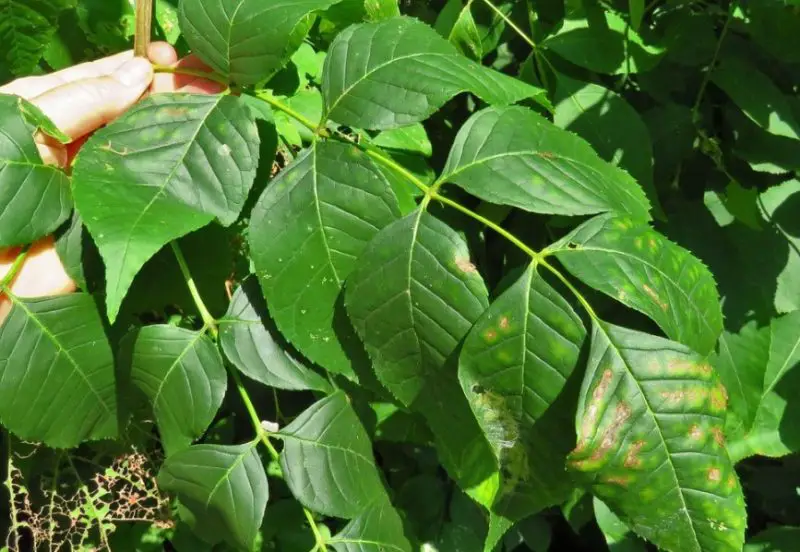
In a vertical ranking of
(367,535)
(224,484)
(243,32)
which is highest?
(243,32)

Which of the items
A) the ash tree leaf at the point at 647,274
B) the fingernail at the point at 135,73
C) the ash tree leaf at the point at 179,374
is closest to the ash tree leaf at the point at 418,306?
the ash tree leaf at the point at 647,274

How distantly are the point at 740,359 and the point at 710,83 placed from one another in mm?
600

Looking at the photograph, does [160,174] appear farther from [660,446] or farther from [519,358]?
[660,446]

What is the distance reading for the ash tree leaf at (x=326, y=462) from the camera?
1146 mm

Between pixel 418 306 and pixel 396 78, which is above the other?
pixel 396 78

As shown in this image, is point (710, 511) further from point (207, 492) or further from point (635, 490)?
point (207, 492)

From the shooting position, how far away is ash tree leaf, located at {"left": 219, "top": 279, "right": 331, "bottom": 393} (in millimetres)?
1114

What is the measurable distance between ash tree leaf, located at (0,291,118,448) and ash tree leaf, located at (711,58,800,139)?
47.9 inches

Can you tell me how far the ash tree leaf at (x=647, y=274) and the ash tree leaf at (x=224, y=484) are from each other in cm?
57

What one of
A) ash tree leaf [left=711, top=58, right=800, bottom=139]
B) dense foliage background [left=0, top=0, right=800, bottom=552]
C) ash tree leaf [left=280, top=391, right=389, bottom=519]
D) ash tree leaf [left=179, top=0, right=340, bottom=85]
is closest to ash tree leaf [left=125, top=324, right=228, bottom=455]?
dense foliage background [left=0, top=0, right=800, bottom=552]

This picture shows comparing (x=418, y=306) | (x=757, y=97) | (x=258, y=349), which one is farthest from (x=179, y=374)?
(x=757, y=97)

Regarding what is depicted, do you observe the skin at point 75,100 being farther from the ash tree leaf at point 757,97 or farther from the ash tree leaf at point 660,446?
the ash tree leaf at point 757,97

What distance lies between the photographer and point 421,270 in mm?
966

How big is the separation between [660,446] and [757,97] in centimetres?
88
